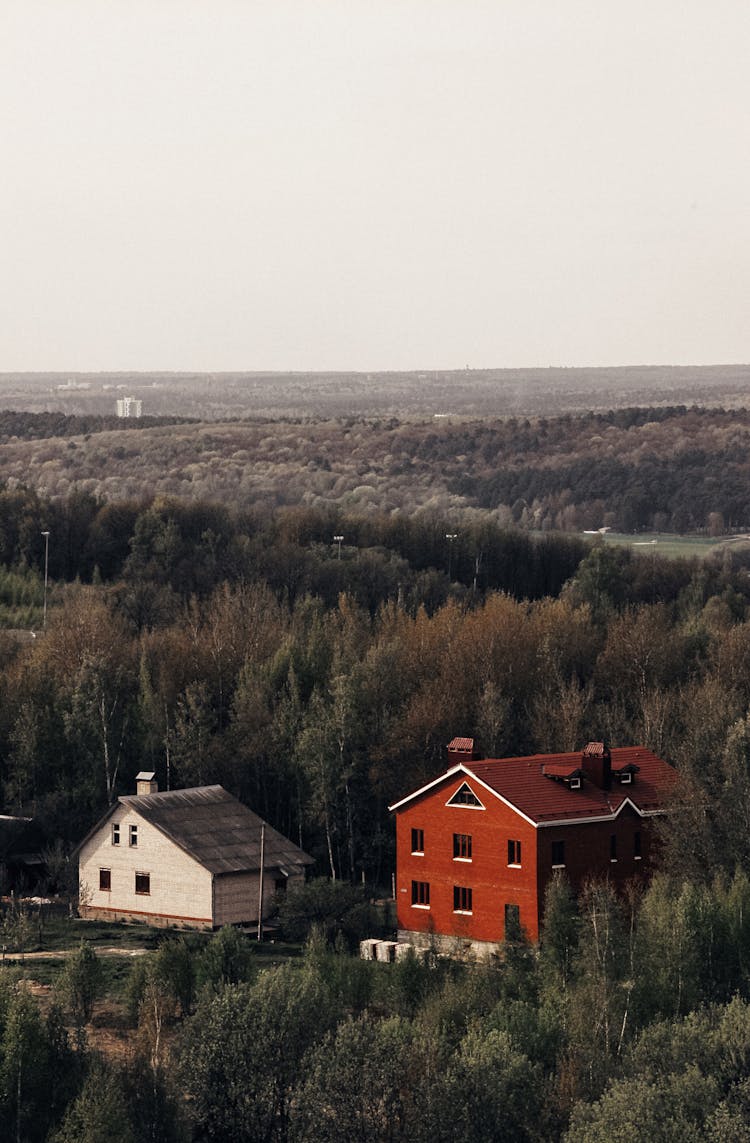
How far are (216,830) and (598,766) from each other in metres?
8.77

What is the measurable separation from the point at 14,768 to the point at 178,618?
20233 millimetres

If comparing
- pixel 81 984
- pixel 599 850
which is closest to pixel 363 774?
pixel 599 850

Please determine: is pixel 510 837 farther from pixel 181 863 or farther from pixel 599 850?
pixel 181 863

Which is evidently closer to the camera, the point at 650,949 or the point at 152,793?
the point at 650,949

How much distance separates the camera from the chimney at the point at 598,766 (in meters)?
56.2

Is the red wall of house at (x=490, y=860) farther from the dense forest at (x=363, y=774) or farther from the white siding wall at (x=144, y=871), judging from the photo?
the white siding wall at (x=144, y=871)

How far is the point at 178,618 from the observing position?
86.1 m

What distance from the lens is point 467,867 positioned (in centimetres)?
5491

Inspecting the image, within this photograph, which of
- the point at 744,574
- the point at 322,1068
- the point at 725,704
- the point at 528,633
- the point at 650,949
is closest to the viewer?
the point at 322,1068

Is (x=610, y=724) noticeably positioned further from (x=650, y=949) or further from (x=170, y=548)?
(x=170, y=548)

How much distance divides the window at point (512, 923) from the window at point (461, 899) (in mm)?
1247

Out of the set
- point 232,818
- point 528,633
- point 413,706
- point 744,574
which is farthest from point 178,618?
point 744,574

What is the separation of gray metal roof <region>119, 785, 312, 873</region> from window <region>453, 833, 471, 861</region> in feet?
13.3

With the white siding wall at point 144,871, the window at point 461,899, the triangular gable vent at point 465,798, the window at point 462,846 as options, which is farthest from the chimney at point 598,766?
the white siding wall at point 144,871
